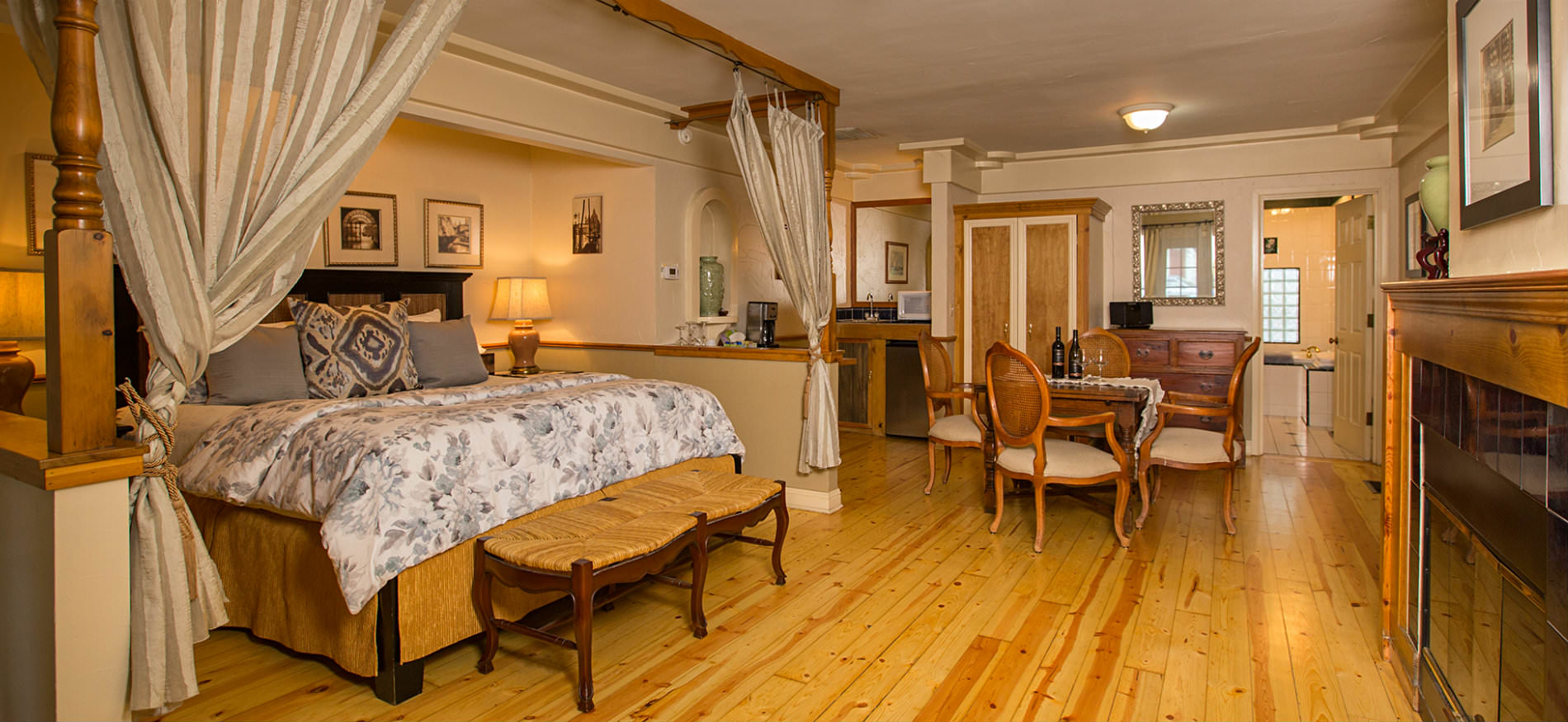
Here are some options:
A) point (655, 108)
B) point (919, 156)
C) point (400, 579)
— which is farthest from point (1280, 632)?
point (919, 156)

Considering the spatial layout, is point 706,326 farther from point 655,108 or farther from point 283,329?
point 283,329

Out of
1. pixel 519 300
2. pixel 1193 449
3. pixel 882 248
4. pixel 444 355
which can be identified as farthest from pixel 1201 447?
pixel 882 248

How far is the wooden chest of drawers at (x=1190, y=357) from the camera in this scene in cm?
609

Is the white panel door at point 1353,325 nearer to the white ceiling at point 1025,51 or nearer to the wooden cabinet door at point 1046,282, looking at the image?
the white ceiling at point 1025,51

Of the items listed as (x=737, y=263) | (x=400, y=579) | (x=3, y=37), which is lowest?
(x=400, y=579)

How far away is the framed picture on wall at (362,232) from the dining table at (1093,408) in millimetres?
3529

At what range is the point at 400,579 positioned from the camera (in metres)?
2.52

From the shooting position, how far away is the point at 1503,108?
2047 millimetres

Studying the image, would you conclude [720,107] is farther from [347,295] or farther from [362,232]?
[347,295]

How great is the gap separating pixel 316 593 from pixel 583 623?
2.92 feet

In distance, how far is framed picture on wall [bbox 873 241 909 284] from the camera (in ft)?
29.4

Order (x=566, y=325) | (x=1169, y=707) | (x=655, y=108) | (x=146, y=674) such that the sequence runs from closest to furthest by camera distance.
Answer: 1. (x=146, y=674)
2. (x=1169, y=707)
3. (x=655, y=108)
4. (x=566, y=325)

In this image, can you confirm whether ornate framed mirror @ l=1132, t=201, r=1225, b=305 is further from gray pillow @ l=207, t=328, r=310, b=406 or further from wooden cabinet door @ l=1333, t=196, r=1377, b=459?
gray pillow @ l=207, t=328, r=310, b=406

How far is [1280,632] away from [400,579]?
9.75ft
